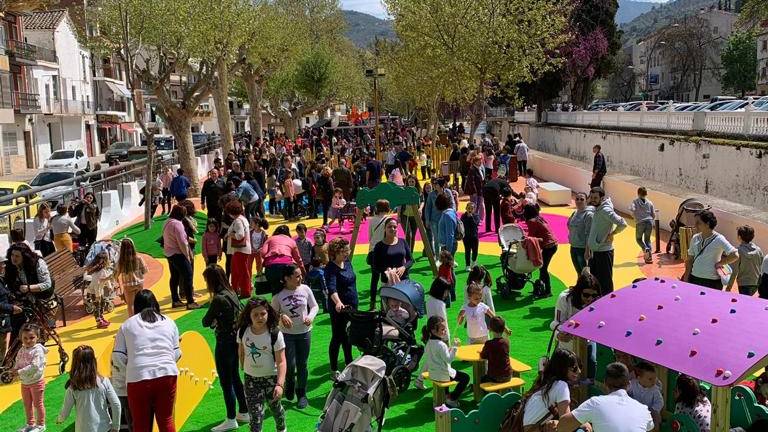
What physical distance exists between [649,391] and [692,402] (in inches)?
14.0

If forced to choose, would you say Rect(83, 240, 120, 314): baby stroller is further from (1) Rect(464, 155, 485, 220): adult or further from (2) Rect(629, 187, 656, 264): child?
(2) Rect(629, 187, 656, 264): child

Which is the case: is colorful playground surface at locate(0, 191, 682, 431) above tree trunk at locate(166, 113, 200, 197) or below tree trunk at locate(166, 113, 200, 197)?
below

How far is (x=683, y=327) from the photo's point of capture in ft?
18.4

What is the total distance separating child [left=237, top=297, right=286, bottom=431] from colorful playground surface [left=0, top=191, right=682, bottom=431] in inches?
36.8

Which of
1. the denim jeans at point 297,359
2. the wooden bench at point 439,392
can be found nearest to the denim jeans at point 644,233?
the wooden bench at point 439,392

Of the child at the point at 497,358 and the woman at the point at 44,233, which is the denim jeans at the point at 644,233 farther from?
the woman at the point at 44,233

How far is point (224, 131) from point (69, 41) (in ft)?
107

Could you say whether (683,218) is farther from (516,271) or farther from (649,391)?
(649,391)

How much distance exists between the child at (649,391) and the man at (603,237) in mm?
4208

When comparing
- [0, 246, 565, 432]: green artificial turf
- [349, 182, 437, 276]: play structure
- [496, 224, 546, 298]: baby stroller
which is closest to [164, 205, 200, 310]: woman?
[0, 246, 565, 432]: green artificial turf

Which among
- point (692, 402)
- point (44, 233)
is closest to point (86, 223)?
point (44, 233)

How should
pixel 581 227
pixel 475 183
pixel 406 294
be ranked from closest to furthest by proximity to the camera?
pixel 406 294 < pixel 581 227 < pixel 475 183

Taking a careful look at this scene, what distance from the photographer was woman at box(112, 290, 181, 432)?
19.9 ft

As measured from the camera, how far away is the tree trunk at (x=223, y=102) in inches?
1180
